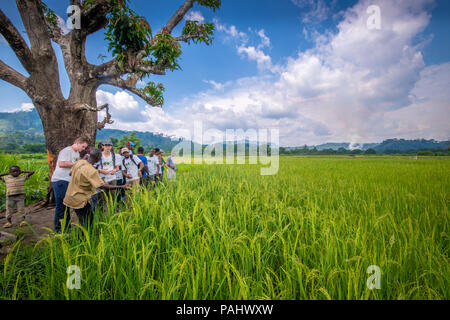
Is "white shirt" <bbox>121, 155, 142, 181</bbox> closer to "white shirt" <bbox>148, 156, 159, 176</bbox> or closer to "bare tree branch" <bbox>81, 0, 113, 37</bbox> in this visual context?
"white shirt" <bbox>148, 156, 159, 176</bbox>

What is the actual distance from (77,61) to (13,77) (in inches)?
61.1

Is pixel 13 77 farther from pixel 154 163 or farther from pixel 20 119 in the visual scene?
pixel 20 119

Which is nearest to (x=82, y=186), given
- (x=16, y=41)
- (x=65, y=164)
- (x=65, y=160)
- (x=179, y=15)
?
(x=65, y=164)

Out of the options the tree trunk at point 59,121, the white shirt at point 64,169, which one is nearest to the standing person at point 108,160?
the white shirt at point 64,169

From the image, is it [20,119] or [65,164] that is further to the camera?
[20,119]

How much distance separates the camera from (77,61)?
5.25 m

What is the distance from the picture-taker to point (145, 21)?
16.3ft

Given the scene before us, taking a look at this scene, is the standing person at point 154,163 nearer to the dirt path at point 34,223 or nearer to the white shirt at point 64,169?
the dirt path at point 34,223

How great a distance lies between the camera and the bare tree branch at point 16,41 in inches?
159

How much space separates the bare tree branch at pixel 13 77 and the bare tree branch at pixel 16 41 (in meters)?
0.28

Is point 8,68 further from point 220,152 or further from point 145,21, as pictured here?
point 220,152

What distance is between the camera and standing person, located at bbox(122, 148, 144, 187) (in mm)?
4555

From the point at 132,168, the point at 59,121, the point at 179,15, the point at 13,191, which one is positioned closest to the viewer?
the point at 13,191
